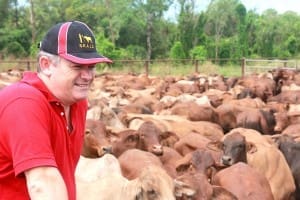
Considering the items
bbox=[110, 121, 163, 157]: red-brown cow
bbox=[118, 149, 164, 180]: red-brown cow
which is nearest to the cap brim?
bbox=[118, 149, 164, 180]: red-brown cow

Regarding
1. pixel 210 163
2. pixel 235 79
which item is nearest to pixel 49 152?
pixel 210 163

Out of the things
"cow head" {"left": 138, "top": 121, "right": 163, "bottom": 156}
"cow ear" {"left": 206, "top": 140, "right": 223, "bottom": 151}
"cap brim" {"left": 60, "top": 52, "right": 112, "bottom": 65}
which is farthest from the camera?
"cow ear" {"left": 206, "top": 140, "right": 223, "bottom": 151}

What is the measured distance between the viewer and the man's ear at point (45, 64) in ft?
6.86

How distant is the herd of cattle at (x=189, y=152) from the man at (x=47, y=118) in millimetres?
2071

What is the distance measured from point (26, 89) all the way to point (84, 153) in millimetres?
6193

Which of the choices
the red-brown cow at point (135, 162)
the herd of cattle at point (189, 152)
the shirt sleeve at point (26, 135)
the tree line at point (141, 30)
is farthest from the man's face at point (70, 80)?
the tree line at point (141, 30)

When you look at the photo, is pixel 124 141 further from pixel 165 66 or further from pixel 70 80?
pixel 165 66

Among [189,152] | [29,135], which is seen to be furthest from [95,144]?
[29,135]

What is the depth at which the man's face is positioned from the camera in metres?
2.07

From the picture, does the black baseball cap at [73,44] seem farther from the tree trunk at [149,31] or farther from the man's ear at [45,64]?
the tree trunk at [149,31]

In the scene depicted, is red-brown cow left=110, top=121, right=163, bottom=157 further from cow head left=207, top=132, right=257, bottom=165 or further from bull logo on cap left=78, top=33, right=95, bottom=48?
bull logo on cap left=78, top=33, right=95, bottom=48

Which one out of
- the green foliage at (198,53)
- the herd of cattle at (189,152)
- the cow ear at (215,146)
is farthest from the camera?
the green foliage at (198,53)

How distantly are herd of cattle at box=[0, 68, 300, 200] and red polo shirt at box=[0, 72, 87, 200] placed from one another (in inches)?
81.1

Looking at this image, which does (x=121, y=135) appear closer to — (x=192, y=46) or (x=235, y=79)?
(x=235, y=79)
